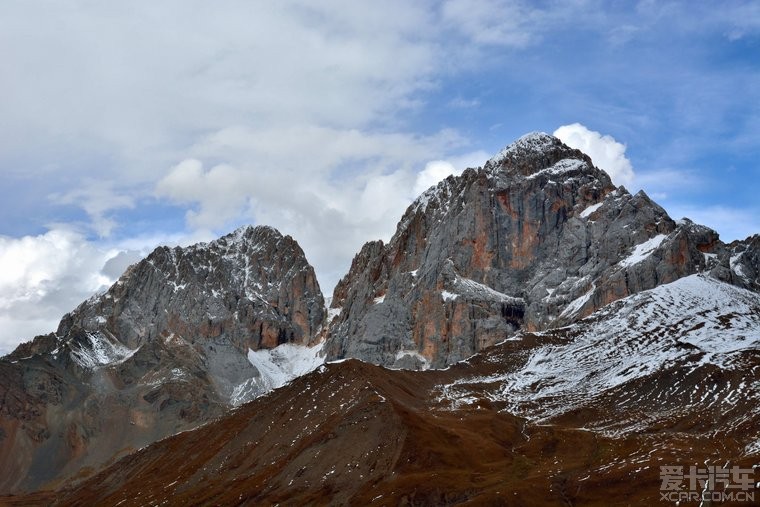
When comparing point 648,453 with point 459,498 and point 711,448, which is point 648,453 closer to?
point 711,448

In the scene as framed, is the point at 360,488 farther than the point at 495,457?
No

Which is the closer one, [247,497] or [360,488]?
[360,488]

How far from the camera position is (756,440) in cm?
18362

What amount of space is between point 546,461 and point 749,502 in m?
61.2

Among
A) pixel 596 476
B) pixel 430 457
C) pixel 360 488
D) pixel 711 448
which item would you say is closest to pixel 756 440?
pixel 711 448

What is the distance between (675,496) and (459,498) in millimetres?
39168

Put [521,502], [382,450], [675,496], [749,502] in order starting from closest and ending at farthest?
[749,502] → [675,496] → [521,502] → [382,450]

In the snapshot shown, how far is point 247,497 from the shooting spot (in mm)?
198500

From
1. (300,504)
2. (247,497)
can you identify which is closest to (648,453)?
(300,504)

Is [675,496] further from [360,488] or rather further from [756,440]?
[360,488]

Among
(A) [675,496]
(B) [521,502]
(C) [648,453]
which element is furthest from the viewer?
(C) [648,453]

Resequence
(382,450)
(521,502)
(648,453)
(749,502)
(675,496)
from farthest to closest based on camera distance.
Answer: (382,450) → (648,453) → (521,502) → (675,496) → (749,502)

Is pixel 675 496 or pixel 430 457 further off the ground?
pixel 430 457

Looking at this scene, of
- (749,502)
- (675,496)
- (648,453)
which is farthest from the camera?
(648,453)
